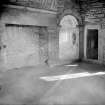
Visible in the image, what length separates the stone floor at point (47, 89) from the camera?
14.8 ft

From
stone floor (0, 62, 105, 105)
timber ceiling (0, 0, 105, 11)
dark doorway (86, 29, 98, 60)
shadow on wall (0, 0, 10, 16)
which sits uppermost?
timber ceiling (0, 0, 105, 11)

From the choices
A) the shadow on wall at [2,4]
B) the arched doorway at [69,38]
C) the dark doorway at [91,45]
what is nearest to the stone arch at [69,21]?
the arched doorway at [69,38]

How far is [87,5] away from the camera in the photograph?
9234mm

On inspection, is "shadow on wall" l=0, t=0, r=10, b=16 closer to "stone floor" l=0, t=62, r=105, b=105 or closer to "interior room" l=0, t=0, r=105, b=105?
"interior room" l=0, t=0, r=105, b=105

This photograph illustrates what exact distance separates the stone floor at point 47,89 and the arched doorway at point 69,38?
1825 mm

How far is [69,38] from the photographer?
9.41 m

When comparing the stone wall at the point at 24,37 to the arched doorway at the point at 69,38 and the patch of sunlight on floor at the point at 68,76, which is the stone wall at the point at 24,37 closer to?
the arched doorway at the point at 69,38

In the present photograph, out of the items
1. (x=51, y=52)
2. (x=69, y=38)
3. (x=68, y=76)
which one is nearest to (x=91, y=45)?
(x=69, y=38)

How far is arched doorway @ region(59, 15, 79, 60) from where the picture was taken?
354 inches

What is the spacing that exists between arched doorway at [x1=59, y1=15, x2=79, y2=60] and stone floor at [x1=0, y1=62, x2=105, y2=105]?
183 centimetres

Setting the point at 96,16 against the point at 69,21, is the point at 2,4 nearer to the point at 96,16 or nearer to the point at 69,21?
the point at 69,21

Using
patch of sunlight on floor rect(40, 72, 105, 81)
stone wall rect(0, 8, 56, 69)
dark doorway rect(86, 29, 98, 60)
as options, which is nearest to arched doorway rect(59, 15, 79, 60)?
dark doorway rect(86, 29, 98, 60)

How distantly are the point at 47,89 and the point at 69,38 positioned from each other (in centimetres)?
458

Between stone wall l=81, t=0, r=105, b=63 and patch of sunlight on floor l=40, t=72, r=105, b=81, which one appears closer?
patch of sunlight on floor l=40, t=72, r=105, b=81
